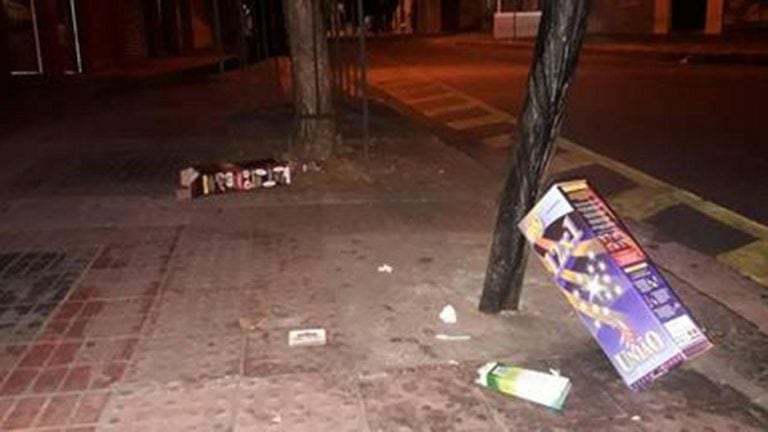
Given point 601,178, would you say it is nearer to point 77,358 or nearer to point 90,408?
point 77,358

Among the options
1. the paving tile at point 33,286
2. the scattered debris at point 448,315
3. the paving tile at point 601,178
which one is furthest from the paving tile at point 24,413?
the paving tile at point 601,178

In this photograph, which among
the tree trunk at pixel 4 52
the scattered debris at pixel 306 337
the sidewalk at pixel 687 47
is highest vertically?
the tree trunk at pixel 4 52

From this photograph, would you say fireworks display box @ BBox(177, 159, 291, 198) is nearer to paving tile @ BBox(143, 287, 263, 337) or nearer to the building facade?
paving tile @ BBox(143, 287, 263, 337)

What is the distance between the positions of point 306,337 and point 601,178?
4.63 metres

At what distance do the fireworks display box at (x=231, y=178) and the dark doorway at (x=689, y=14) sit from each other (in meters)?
22.6

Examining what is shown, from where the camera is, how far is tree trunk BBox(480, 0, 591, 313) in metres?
4.19

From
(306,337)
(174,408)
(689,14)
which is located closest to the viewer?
(174,408)

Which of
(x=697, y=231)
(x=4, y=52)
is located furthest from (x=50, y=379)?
(x=4, y=52)

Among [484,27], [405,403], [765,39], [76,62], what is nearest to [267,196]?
[405,403]

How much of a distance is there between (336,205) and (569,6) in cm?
339

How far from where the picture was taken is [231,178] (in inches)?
299

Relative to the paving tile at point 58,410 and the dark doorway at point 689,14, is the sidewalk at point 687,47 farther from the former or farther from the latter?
the paving tile at point 58,410

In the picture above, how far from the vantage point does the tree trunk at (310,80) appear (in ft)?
29.8

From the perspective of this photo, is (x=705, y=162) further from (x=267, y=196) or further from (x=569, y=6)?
(x=569, y=6)
